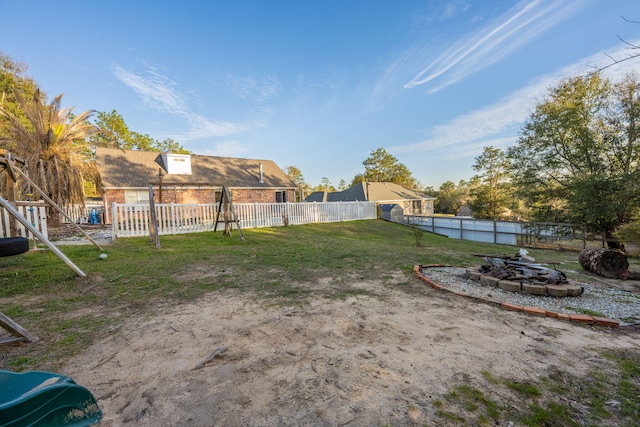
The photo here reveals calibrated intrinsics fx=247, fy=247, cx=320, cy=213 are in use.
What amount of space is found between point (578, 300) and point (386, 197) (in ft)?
75.2

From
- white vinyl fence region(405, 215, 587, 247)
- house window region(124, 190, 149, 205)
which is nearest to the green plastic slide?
white vinyl fence region(405, 215, 587, 247)

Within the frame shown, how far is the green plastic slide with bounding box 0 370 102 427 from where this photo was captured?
2.98 feet

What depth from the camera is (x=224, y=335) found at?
257cm

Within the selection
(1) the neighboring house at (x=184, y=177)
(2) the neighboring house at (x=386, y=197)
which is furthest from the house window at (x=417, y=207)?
(1) the neighboring house at (x=184, y=177)

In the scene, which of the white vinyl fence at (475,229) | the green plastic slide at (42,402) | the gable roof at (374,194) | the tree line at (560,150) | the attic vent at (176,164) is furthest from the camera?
the gable roof at (374,194)

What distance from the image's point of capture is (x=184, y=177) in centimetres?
1916

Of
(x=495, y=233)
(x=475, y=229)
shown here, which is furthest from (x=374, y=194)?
(x=495, y=233)

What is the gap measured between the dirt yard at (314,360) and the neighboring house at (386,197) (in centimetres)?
2167

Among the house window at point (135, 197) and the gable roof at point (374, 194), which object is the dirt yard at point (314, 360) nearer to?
the house window at point (135, 197)

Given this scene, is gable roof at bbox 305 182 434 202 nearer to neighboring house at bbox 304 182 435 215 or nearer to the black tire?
neighboring house at bbox 304 182 435 215

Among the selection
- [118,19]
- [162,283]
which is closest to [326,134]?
[118,19]

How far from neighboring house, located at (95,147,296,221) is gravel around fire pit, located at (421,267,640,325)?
48.4ft

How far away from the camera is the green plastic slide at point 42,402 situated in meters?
0.91

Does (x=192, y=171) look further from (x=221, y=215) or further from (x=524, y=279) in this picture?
(x=524, y=279)
